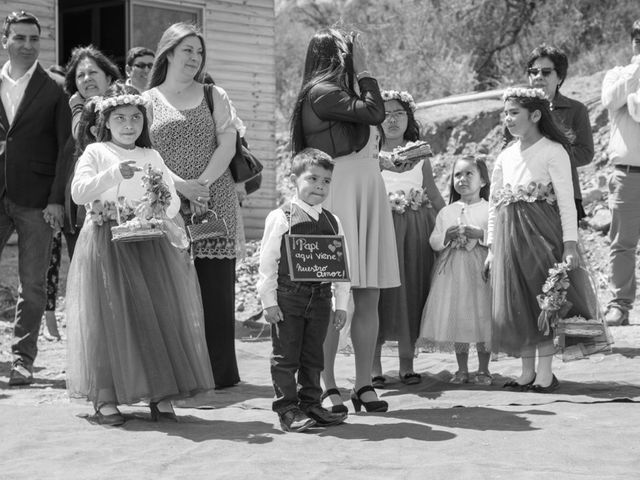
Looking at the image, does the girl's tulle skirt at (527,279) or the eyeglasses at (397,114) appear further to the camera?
the eyeglasses at (397,114)

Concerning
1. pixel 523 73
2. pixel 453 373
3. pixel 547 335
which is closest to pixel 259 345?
pixel 453 373

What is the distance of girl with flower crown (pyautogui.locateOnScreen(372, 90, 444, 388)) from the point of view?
7035 millimetres

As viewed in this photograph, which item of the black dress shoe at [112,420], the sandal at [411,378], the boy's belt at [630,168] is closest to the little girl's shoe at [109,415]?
the black dress shoe at [112,420]

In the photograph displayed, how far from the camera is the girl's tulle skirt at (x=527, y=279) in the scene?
6660 millimetres

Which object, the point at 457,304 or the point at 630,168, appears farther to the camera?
the point at 630,168

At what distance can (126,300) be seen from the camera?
18.6 ft

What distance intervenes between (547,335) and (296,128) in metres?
1.87

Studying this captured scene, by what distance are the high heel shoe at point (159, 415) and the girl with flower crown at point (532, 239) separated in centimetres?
202

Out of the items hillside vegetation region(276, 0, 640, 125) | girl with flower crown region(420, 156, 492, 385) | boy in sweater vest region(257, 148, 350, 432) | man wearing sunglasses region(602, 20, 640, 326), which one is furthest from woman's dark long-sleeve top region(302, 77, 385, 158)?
hillside vegetation region(276, 0, 640, 125)

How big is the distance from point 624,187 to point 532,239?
2.86 m

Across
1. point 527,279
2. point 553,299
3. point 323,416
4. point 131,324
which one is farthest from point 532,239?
point 131,324

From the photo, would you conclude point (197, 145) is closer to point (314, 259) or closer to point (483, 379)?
point (314, 259)

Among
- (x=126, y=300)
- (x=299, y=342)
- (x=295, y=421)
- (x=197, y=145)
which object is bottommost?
(x=295, y=421)

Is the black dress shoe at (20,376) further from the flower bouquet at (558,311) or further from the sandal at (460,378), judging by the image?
the flower bouquet at (558,311)
